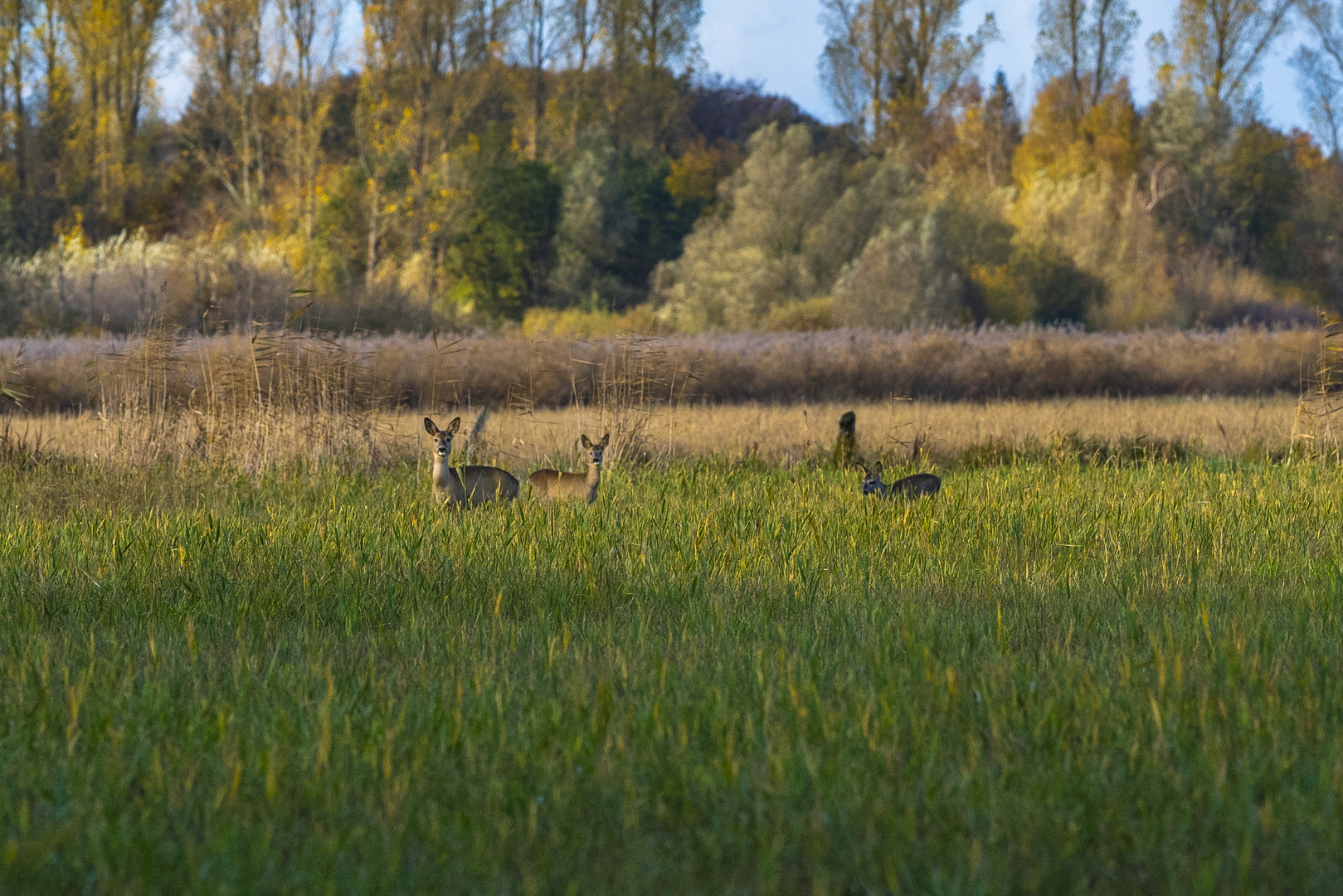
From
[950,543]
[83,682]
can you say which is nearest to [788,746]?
[83,682]

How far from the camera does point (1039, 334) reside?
25.2 meters

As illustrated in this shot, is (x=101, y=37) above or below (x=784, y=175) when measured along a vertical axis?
above

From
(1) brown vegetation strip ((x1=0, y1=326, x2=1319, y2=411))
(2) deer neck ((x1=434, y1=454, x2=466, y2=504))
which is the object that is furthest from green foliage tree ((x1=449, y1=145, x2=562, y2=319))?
(2) deer neck ((x1=434, y1=454, x2=466, y2=504))

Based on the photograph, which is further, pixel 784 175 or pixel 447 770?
pixel 784 175

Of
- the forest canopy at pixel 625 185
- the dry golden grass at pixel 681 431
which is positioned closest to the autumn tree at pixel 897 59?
the forest canopy at pixel 625 185

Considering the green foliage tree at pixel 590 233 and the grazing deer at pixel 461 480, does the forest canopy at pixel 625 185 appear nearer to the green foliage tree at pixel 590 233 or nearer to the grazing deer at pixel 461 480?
the green foliage tree at pixel 590 233

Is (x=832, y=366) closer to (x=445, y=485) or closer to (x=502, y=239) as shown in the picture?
(x=445, y=485)

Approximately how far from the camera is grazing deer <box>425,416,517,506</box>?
8047mm

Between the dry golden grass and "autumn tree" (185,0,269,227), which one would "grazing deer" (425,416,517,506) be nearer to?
the dry golden grass

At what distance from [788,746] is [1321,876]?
1315 millimetres

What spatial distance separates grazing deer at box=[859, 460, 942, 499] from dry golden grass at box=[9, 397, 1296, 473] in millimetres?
3104

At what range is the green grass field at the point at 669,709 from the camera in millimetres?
2752

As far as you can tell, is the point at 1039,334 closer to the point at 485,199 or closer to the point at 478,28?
the point at 485,199

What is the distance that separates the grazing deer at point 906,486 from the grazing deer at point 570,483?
188 centimetres
